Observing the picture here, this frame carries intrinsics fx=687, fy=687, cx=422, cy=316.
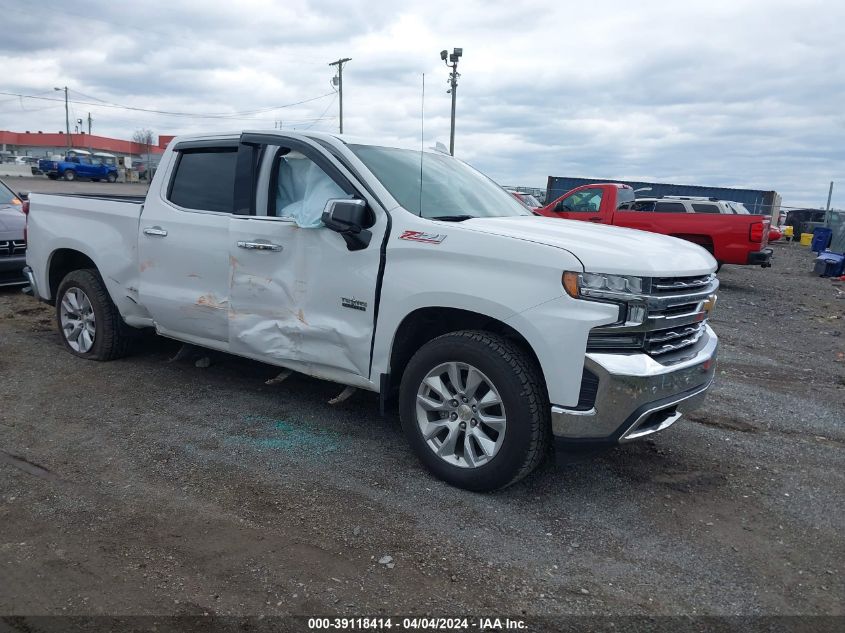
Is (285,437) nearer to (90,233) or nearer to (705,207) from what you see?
(90,233)

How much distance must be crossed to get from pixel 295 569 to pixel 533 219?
2688mm

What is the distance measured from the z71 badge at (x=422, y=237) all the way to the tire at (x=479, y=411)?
532mm

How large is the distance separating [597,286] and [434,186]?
63.9 inches

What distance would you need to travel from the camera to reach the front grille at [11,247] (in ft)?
28.7

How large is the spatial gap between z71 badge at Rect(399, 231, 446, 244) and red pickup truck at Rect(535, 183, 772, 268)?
9.10 m

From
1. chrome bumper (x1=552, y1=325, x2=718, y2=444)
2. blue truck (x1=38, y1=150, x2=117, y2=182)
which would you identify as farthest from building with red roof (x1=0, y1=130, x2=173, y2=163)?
chrome bumper (x1=552, y1=325, x2=718, y2=444)

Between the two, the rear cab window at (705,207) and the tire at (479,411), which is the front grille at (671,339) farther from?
the rear cab window at (705,207)

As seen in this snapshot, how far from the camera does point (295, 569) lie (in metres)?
3.07

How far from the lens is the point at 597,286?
336 cm

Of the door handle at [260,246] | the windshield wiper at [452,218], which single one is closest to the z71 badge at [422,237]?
the windshield wiper at [452,218]

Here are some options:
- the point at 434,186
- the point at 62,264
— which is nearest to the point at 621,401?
the point at 434,186

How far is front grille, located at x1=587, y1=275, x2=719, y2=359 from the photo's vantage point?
11.1 ft

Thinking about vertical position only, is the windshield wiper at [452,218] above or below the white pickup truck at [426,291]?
above

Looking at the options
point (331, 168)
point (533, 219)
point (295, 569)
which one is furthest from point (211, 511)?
point (533, 219)
